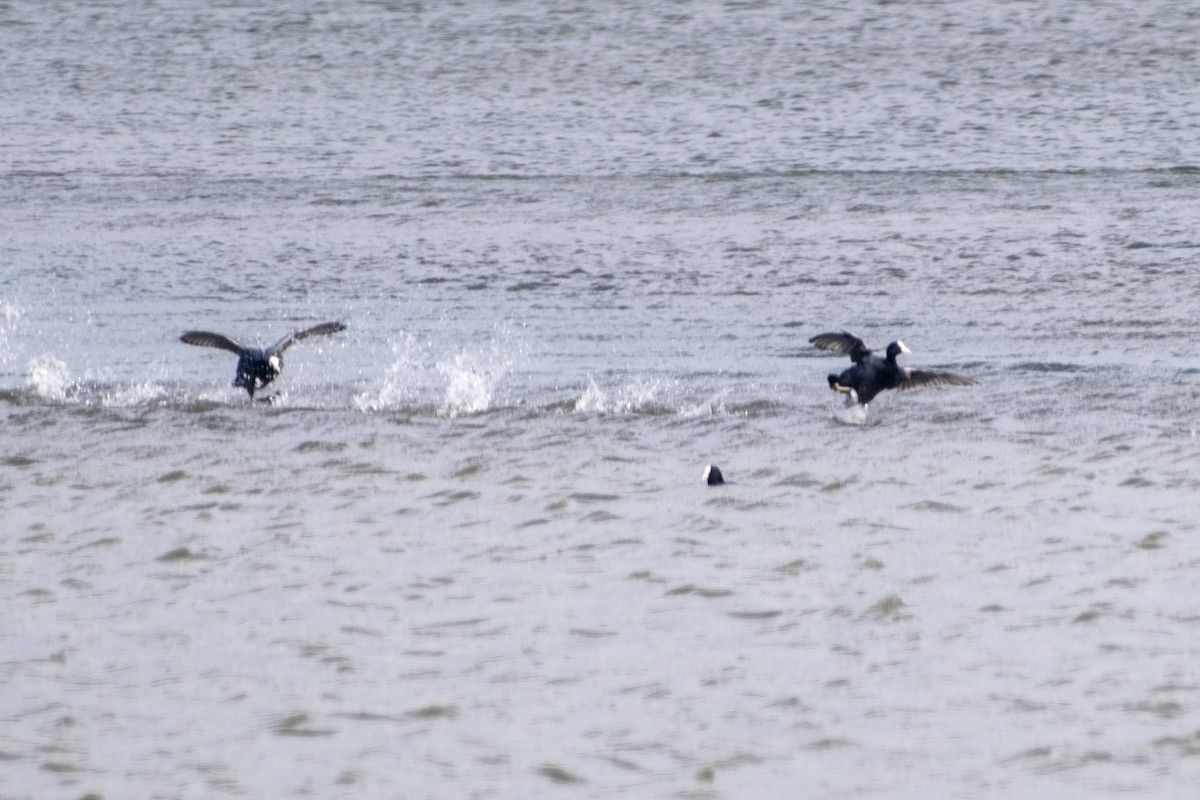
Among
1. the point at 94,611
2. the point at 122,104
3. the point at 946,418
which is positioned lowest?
the point at 94,611

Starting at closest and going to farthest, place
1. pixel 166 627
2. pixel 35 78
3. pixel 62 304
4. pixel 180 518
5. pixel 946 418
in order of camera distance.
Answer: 1. pixel 166 627
2. pixel 180 518
3. pixel 946 418
4. pixel 62 304
5. pixel 35 78

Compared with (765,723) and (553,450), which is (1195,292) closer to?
(553,450)

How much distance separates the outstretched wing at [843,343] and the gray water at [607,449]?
17.3 inches

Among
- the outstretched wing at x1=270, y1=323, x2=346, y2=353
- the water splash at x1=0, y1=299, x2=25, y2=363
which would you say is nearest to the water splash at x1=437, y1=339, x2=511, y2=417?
the outstretched wing at x1=270, y1=323, x2=346, y2=353

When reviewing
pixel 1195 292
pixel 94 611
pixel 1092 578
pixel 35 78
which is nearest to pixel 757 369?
pixel 1195 292

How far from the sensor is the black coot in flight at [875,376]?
42.5 ft

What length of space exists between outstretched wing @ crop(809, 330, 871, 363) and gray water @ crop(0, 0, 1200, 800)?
0.44 m

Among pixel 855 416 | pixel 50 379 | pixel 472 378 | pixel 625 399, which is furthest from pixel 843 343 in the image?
pixel 50 379

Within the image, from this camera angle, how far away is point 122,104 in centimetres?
3123

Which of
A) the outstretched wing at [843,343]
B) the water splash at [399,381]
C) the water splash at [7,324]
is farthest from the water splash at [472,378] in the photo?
the water splash at [7,324]

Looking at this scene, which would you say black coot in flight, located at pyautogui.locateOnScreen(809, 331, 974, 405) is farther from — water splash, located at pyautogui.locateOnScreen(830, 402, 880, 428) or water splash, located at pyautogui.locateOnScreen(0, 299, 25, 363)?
water splash, located at pyautogui.locateOnScreen(0, 299, 25, 363)

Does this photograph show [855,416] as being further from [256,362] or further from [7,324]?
[7,324]

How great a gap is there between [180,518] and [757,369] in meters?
5.43

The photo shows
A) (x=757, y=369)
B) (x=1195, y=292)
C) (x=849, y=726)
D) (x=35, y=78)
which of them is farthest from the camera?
(x=35, y=78)
